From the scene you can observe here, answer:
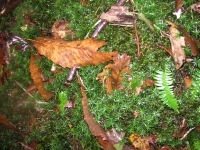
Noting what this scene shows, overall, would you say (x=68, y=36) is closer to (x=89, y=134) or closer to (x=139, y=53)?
(x=139, y=53)

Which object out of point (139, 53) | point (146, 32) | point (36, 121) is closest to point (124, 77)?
point (139, 53)

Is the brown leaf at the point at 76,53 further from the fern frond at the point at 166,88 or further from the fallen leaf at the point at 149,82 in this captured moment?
the fern frond at the point at 166,88

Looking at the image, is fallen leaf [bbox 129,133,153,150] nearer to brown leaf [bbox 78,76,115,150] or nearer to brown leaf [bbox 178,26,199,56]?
brown leaf [bbox 78,76,115,150]

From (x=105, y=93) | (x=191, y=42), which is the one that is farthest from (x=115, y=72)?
(x=191, y=42)

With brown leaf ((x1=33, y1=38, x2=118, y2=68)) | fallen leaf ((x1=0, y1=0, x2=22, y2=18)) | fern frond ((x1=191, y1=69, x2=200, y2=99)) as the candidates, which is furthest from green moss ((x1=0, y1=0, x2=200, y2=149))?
fallen leaf ((x1=0, y1=0, x2=22, y2=18))

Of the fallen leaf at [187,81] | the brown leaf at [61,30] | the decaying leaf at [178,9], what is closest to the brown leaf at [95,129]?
the brown leaf at [61,30]

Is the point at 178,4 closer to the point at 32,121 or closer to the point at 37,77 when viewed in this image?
the point at 37,77
